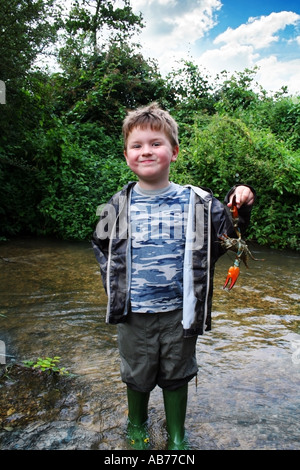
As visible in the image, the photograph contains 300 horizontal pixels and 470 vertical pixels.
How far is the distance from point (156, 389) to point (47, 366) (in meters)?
0.67

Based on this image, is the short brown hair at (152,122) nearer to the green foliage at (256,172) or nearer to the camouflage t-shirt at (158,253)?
the camouflage t-shirt at (158,253)

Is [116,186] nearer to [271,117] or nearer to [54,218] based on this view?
[54,218]

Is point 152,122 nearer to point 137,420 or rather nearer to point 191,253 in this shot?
point 191,253

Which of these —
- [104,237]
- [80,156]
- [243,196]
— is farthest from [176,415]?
[80,156]

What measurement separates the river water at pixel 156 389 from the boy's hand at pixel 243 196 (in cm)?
67

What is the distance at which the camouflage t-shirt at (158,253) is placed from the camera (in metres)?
1.70

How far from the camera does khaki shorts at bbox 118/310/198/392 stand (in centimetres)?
169

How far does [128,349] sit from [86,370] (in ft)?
2.75

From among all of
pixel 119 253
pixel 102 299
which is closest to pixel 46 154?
pixel 102 299

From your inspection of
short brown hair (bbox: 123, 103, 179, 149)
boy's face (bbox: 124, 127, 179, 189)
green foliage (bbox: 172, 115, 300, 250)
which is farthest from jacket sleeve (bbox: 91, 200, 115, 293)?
green foliage (bbox: 172, 115, 300, 250)

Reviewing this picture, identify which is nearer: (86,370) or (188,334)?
(188,334)

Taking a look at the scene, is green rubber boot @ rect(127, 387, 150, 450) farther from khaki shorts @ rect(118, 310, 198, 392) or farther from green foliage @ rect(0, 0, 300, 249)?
green foliage @ rect(0, 0, 300, 249)

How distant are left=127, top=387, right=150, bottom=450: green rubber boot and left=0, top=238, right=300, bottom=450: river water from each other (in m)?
0.04

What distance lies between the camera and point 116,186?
6957 millimetres
